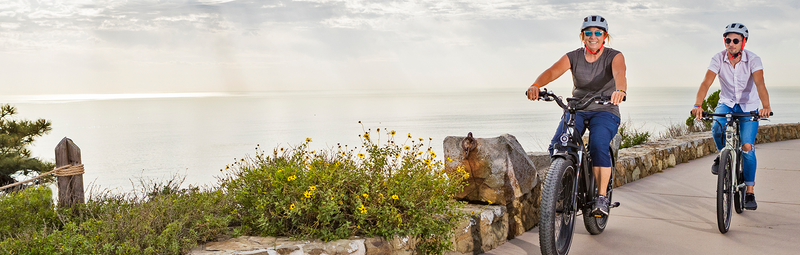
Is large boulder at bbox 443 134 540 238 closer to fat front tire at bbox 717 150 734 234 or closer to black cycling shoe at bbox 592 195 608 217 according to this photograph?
black cycling shoe at bbox 592 195 608 217

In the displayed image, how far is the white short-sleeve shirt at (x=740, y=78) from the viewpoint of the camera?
5172 mm

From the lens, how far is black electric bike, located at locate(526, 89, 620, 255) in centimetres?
373

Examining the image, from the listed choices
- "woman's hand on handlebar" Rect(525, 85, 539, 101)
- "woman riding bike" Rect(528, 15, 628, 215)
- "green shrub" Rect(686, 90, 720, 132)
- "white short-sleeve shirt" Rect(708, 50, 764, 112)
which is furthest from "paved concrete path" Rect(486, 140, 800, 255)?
"green shrub" Rect(686, 90, 720, 132)

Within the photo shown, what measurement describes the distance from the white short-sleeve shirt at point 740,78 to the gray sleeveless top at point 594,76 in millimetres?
1591

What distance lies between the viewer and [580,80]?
439 cm

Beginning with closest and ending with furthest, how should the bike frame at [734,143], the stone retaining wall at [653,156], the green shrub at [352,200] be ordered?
1. the green shrub at [352,200]
2. the bike frame at [734,143]
3. the stone retaining wall at [653,156]

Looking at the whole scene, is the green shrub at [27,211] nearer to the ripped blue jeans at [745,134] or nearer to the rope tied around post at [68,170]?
the rope tied around post at [68,170]

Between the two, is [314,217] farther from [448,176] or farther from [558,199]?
[558,199]

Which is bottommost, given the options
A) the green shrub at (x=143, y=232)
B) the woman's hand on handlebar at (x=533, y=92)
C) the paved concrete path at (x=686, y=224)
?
the paved concrete path at (x=686, y=224)

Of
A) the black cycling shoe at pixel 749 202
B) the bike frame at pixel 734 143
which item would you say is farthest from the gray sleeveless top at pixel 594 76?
the black cycling shoe at pixel 749 202

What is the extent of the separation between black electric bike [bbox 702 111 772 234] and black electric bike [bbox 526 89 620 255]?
1.05 metres

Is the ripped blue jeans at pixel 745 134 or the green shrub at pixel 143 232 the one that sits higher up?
the ripped blue jeans at pixel 745 134

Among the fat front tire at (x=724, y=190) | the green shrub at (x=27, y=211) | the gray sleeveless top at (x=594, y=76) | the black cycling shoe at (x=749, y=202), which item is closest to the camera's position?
the green shrub at (x=27, y=211)

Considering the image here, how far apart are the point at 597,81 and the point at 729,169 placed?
5.31ft
